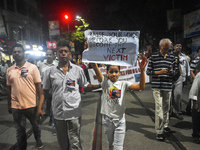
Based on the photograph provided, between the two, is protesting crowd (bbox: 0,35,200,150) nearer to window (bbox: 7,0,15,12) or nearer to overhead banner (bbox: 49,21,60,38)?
overhead banner (bbox: 49,21,60,38)

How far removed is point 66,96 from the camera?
2756 mm

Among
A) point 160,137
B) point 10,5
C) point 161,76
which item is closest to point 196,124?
point 160,137

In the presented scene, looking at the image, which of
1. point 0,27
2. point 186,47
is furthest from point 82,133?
point 186,47

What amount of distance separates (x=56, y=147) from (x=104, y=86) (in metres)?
1.88

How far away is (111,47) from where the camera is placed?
2861 mm

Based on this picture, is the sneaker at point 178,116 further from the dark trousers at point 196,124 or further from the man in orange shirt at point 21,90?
the man in orange shirt at point 21,90

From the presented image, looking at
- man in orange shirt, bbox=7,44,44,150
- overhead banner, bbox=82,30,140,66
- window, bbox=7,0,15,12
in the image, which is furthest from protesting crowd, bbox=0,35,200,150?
window, bbox=7,0,15,12

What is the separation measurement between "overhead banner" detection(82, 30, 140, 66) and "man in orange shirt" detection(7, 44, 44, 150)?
3.85 ft

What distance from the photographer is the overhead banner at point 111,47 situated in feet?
→ 9.20

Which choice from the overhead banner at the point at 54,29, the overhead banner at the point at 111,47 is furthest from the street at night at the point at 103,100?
the overhead banner at the point at 54,29

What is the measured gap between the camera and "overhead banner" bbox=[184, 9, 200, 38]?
551 inches

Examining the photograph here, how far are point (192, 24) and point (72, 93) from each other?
14862mm

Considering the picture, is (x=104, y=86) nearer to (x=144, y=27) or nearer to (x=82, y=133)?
(x=82, y=133)

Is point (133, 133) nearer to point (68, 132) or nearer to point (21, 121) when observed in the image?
point (68, 132)
